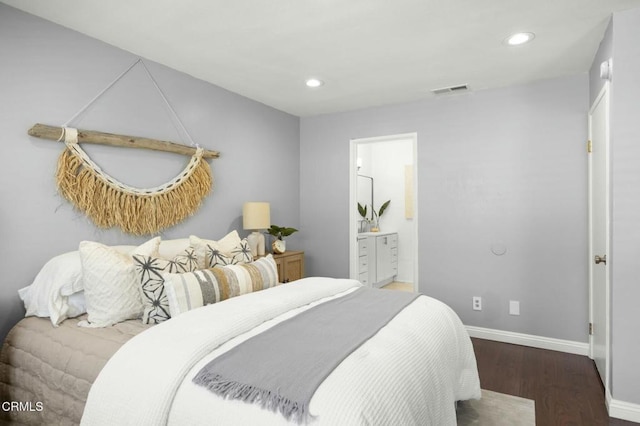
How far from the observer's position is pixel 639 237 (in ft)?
7.36

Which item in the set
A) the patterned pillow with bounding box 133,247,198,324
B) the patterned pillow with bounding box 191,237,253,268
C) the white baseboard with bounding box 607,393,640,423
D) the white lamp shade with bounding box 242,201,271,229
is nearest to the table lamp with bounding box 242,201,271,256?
the white lamp shade with bounding box 242,201,271,229

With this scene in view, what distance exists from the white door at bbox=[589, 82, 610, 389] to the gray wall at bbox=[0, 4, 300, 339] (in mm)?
3081

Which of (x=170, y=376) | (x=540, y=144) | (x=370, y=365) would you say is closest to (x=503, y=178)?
(x=540, y=144)

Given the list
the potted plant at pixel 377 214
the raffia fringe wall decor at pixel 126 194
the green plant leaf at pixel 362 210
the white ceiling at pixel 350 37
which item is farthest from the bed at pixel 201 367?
the potted plant at pixel 377 214

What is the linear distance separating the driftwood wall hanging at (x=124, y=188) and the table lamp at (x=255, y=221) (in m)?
0.44

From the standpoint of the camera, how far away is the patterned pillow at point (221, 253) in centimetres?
254

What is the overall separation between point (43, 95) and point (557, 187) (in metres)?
4.10

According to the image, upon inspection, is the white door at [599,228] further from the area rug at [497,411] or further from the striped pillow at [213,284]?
the striped pillow at [213,284]

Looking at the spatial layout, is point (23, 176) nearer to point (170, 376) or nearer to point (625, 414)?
point (170, 376)

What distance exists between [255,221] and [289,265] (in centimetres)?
66

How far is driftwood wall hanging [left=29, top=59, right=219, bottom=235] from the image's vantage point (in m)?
2.45

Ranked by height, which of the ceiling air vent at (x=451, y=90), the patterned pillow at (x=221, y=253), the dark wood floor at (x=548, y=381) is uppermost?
the ceiling air vent at (x=451, y=90)

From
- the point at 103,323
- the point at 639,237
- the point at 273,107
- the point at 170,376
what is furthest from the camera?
the point at 273,107

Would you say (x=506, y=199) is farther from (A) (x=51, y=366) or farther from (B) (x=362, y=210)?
(A) (x=51, y=366)
